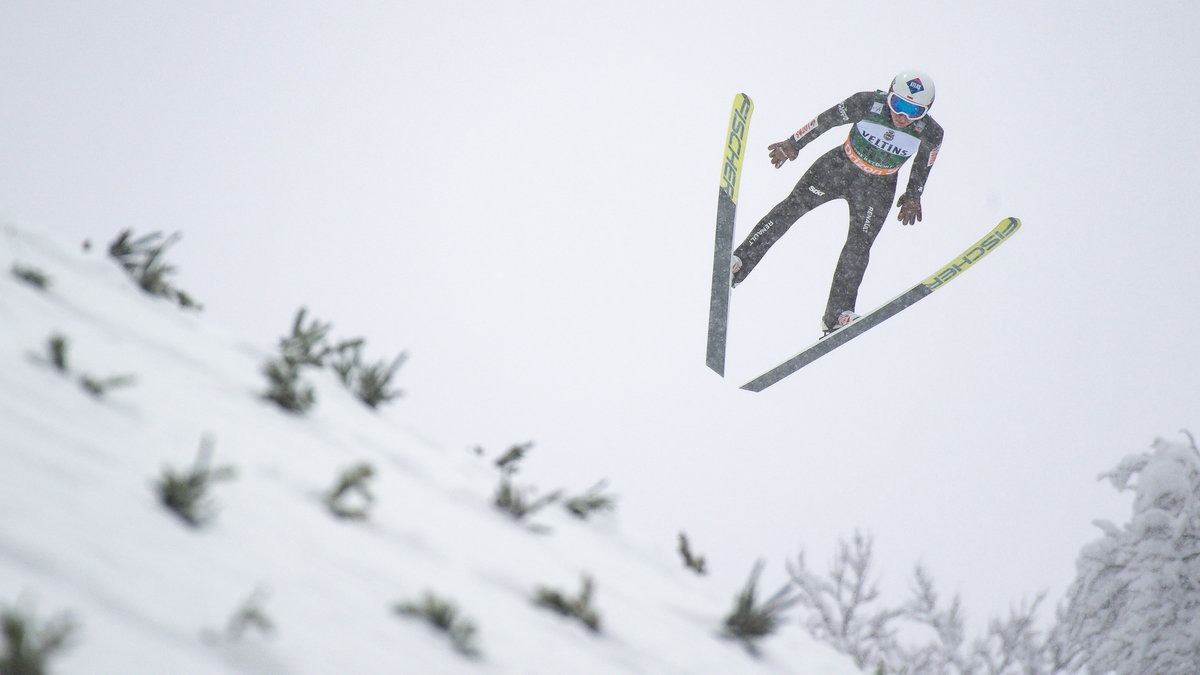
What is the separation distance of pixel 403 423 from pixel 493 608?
1.51 m

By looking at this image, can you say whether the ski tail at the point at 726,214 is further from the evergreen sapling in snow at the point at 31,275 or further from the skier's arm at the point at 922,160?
the evergreen sapling in snow at the point at 31,275

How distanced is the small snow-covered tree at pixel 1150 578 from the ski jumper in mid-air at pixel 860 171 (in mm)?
4385

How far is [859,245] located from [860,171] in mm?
692

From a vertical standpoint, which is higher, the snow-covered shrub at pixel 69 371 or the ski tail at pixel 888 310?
the ski tail at pixel 888 310

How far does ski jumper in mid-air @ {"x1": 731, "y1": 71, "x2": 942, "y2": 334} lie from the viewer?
747 cm

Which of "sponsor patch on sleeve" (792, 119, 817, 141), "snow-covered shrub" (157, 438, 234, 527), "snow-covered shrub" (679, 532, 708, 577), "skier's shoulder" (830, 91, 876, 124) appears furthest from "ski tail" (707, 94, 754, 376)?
"snow-covered shrub" (157, 438, 234, 527)

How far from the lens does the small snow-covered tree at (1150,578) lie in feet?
28.7

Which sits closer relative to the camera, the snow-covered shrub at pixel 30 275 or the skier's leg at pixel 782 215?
the snow-covered shrub at pixel 30 275

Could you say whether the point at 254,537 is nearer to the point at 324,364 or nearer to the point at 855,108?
the point at 324,364

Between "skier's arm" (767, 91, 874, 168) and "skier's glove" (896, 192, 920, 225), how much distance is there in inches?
33.7

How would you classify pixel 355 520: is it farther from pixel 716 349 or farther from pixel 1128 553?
pixel 1128 553

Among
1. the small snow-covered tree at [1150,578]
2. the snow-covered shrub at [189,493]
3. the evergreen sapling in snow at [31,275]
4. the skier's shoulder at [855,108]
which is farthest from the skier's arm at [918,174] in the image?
the snow-covered shrub at [189,493]

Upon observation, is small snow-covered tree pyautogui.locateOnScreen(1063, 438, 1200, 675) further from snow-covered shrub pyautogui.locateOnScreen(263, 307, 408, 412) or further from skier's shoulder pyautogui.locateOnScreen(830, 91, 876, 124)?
snow-covered shrub pyautogui.locateOnScreen(263, 307, 408, 412)

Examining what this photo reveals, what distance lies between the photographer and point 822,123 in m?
7.66
